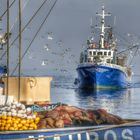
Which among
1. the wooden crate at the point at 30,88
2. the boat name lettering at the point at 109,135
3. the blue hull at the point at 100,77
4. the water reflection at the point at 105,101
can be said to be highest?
the blue hull at the point at 100,77

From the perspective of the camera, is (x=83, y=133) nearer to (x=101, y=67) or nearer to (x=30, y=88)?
(x=30, y=88)

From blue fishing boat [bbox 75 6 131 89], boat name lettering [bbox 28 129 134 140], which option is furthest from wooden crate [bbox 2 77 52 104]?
blue fishing boat [bbox 75 6 131 89]

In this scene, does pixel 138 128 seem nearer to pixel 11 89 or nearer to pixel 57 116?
pixel 57 116

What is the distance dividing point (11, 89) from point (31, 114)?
11.4 ft

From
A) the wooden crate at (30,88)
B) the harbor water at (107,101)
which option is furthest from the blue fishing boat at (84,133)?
the harbor water at (107,101)

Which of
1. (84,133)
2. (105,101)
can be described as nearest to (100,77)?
(105,101)

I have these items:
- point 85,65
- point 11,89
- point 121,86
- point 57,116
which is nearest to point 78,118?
point 57,116

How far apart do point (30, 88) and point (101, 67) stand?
7587cm

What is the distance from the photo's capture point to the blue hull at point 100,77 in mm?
98125

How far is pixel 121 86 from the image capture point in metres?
110

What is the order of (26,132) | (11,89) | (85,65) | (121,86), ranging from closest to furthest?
(26,132)
(11,89)
(85,65)
(121,86)

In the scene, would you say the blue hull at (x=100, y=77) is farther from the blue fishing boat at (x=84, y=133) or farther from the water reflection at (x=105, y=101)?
the blue fishing boat at (x=84, y=133)

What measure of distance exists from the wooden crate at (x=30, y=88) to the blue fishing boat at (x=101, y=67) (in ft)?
245

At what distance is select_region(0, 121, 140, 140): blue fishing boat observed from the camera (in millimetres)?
16875
